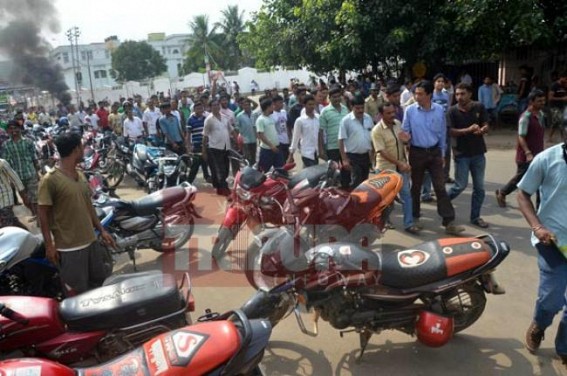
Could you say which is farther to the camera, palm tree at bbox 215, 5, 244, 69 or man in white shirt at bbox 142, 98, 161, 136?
palm tree at bbox 215, 5, 244, 69

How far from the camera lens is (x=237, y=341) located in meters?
2.01

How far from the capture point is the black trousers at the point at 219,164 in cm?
742

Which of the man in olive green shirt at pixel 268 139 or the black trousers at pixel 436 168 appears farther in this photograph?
the man in olive green shirt at pixel 268 139

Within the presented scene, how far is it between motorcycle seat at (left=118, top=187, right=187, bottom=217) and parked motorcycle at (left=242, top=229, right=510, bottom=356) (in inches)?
89.0

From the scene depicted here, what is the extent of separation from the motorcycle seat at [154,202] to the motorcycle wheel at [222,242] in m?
0.82

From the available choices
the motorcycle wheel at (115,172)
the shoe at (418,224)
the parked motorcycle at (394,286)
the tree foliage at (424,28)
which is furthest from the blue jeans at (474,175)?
the motorcycle wheel at (115,172)

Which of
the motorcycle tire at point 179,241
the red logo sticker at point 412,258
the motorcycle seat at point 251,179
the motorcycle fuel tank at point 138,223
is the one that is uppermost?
the motorcycle seat at point 251,179

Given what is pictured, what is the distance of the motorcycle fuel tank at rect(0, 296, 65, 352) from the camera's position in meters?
2.58

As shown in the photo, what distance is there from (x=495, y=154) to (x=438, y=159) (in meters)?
4.97

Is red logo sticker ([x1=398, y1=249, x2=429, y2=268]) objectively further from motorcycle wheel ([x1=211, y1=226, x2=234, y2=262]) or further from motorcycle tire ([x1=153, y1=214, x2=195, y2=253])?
motorcycle tire ([x1=153, y1=214, x2=195, y2=253])

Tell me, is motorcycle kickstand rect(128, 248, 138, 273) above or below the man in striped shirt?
below

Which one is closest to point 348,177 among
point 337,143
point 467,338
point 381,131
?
point 337,143

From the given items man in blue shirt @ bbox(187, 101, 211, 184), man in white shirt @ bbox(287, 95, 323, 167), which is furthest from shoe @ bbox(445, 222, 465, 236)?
man in blue shirt @ bbox(187, 101, 211, 184)

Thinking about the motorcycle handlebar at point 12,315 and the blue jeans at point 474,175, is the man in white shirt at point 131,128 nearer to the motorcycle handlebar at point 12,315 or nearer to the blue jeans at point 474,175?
the blue jeans at point 474,175
